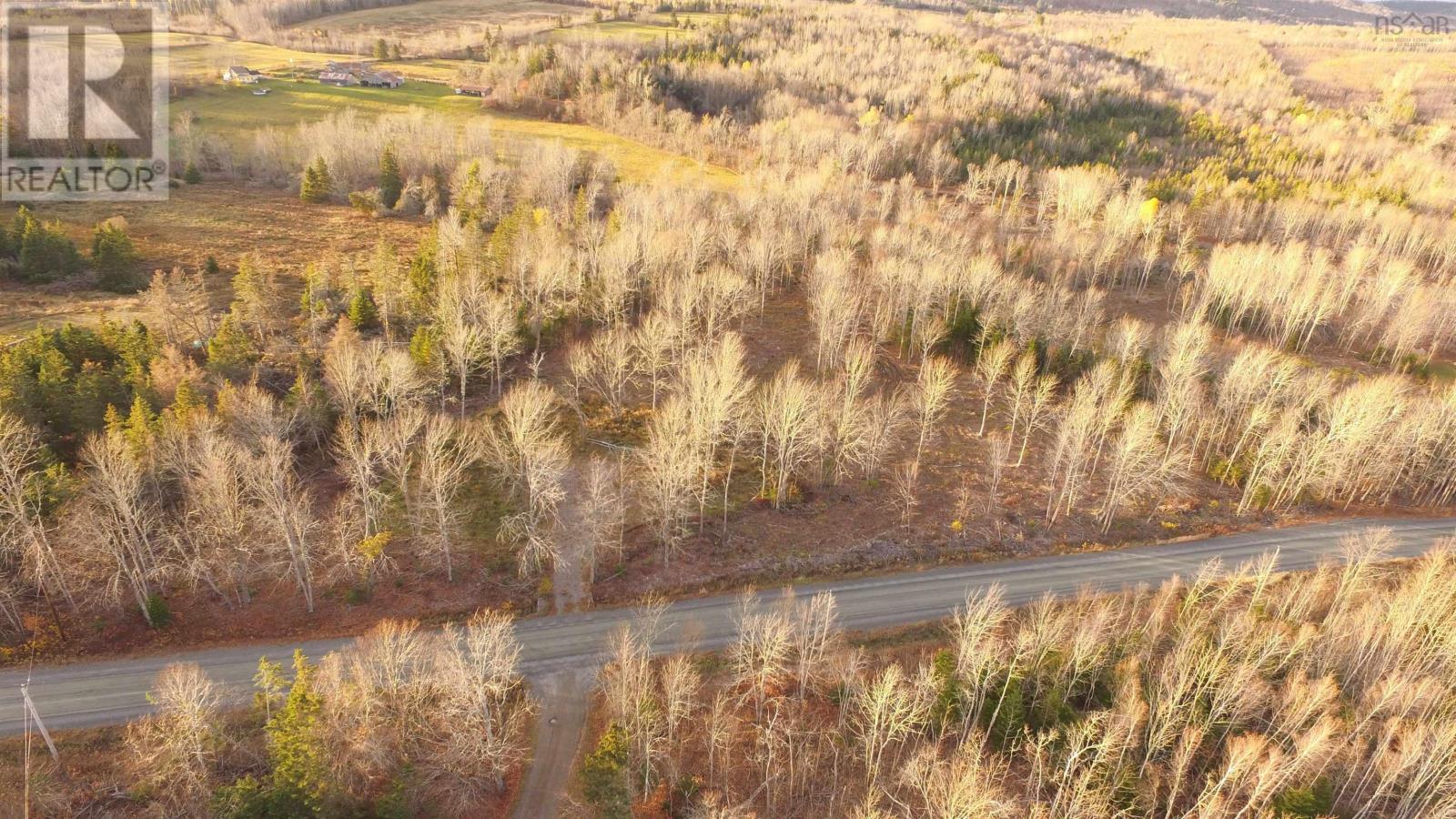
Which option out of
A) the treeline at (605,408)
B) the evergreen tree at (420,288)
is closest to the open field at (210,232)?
the treeline at (605,408)

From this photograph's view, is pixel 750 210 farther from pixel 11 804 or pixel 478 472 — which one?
pixel 11 804

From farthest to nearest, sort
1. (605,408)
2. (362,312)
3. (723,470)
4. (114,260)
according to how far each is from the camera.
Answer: (114,260), (362,312), (605,408), (723,470)

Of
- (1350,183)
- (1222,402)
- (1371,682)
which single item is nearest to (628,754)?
(1371,682)

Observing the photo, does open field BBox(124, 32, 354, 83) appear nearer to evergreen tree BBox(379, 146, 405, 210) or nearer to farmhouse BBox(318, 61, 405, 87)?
farmhouse BBox(318, 61, 405, 87)

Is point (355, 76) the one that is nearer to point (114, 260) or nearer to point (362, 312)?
point (114, 260)

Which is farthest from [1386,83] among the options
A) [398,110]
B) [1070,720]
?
[398,110]

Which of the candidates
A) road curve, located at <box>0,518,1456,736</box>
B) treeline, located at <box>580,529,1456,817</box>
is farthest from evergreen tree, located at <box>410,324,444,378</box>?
treeline, located at <box>580,529,1456,817</box>

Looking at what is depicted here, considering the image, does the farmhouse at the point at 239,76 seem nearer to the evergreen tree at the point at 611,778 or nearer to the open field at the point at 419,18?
the open field at the point at 419,18
